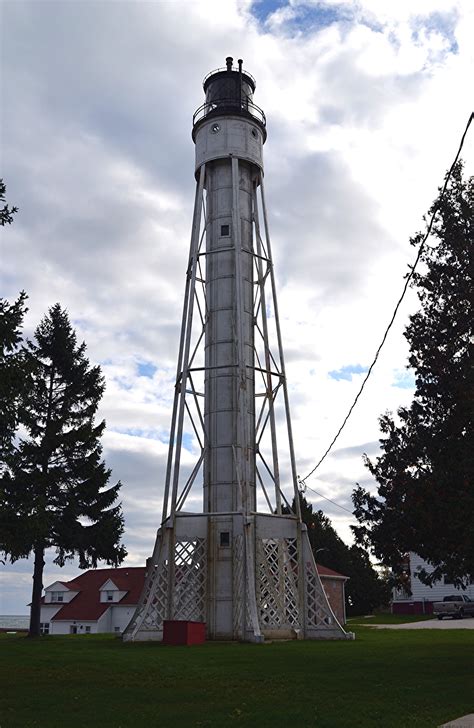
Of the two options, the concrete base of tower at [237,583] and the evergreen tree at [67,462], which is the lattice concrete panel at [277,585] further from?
the evergreen tree at [67,462]

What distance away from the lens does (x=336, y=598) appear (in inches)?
1725

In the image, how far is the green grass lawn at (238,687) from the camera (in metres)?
9.37

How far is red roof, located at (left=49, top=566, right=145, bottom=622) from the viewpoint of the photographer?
147ft

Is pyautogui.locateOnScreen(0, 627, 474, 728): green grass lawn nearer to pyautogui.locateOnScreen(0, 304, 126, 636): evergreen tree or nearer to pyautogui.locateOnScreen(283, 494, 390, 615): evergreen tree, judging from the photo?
pyautogui.locateOnScreen(0, 304, 126, 636): evergreen tree

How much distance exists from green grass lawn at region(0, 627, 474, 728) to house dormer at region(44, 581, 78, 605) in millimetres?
30676

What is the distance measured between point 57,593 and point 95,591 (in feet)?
10.7

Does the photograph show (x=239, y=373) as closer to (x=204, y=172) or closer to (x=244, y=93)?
(x=204, y=172)

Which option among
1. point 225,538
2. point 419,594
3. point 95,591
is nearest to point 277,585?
point 225,538

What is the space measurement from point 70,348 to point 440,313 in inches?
827

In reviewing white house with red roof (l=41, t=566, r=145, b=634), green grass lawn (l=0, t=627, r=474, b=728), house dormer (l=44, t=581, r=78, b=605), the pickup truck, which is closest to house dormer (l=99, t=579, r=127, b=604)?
A: white house with red roof (l=41, t=566, r=145, b=634)

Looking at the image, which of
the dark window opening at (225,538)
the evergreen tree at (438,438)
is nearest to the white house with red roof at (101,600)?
the dark window opening at (225,538)

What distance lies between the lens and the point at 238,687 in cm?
1224

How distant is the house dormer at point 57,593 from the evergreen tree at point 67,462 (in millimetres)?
15647

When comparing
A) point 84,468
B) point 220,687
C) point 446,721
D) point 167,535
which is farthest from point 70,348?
point 446,721
